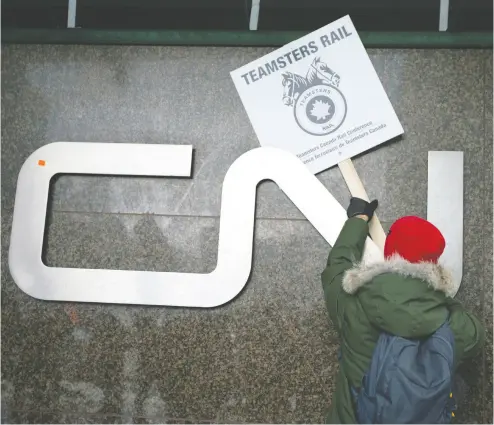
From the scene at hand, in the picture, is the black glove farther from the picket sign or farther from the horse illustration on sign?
the horse illustration on sign

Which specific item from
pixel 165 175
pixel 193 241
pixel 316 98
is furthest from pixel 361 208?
pixel 165 175

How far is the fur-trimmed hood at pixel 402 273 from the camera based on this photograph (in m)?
2.28

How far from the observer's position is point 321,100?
10.2 feet

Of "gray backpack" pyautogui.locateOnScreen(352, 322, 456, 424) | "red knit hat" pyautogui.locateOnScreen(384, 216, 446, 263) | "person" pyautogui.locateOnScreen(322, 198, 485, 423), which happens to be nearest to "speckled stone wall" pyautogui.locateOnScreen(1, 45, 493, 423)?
"person" pyautogui.locateOnScreen(322, 198, 485, 423)

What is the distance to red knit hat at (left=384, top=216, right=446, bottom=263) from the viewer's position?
2418mm

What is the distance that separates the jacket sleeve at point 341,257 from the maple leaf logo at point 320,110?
61 centimetres

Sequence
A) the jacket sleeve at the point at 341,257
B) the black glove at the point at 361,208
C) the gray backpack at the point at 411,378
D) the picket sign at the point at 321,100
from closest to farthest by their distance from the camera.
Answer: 1. the gray backpack at the point at 411,378
2. the jacket sleeve at the point at 341,257
3. the black glove at the point at 361,208
4. the picket sign at the point at 321,100

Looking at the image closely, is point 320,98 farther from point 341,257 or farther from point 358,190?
point 341,257

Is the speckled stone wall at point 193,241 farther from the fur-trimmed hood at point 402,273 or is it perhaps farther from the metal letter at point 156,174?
the fur-trimmed hood at point 402,273

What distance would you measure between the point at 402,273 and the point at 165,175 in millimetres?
1449

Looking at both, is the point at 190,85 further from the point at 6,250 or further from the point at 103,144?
the point at 6,250

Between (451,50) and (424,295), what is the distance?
1.59 meters

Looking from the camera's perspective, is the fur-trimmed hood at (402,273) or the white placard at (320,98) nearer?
the fur-trimmed hood at (402,273)

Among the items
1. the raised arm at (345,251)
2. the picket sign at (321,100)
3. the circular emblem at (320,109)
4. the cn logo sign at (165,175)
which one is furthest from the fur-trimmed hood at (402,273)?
the circular emblem at (320,109)
